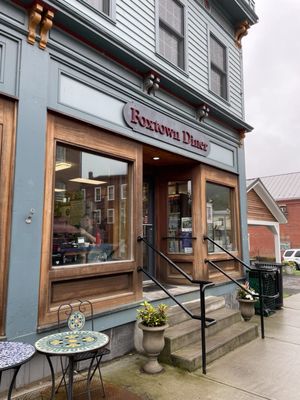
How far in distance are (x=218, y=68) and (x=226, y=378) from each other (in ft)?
22.2

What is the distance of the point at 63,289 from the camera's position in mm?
3939

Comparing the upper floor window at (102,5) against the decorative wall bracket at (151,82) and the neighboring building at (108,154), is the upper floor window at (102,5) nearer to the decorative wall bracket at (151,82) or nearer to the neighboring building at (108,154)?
the neighboring building at (108,154)

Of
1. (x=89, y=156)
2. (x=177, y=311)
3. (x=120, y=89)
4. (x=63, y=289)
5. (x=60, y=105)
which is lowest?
(x=177, y=311)

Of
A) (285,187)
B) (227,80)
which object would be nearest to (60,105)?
(227,80)

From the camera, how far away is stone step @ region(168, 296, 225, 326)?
5.01 meters

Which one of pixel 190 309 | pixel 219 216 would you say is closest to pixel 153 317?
pixel 190 309

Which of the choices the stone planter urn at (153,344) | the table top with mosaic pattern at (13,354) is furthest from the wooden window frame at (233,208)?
the table top with mosaic pattern at (13,354)

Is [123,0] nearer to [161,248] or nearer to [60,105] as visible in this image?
[60,105]

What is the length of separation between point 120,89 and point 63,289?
9.88 ft

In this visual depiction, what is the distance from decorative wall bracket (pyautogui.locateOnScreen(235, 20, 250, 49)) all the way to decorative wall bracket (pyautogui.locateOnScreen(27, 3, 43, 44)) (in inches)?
255

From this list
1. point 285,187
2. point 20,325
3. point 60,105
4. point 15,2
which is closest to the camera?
point 20,325

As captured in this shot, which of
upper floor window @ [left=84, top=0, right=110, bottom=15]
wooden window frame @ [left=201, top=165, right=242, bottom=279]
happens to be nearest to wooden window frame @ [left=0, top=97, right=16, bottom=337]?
upper floor window @ [left=84, top=0, right=110, bottom=15]

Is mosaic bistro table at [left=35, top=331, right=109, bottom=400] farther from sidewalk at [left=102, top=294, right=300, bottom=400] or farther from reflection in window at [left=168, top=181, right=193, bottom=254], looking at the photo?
reflection in window at [left=168, top=181, right=193, bottom=254]

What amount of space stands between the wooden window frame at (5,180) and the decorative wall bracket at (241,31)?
23.7ft
